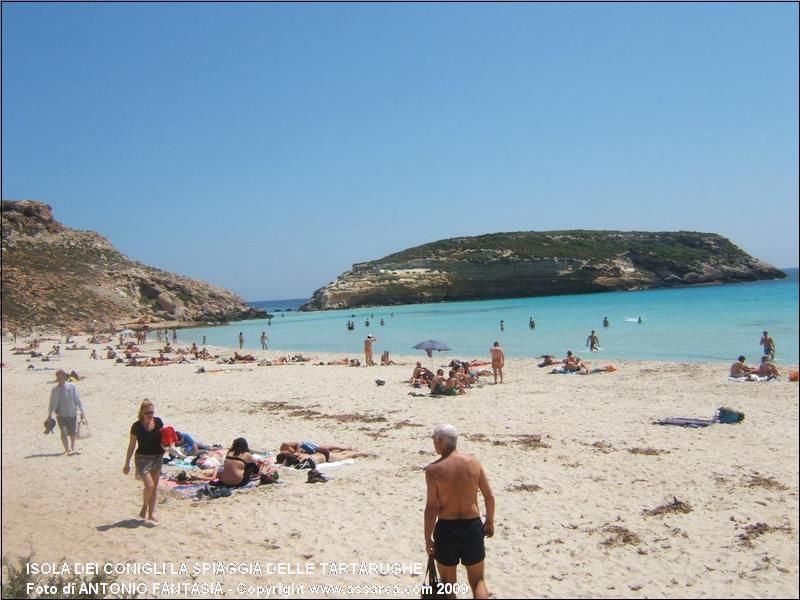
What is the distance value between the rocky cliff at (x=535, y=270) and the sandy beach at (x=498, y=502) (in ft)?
273

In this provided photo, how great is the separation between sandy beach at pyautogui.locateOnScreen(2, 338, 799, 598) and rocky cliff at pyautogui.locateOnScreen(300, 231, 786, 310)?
8324 centimetres

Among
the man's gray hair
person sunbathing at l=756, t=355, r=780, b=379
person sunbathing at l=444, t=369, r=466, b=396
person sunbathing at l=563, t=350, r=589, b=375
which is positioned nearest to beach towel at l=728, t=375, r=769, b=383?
person sunbathing at l=756, t=355, r=780, b=379

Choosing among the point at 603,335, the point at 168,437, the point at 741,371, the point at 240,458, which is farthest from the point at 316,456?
the point at 603,335

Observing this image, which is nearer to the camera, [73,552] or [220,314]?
[73,552]

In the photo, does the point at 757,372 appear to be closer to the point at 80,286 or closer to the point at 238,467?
the point at 238,467

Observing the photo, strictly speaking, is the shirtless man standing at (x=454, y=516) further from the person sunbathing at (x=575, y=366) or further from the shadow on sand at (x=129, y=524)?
the person sunbathing at (x=575, y=366)

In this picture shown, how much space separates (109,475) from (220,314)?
7027 centimetres

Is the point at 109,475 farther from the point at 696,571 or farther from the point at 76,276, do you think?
the point at 76,276

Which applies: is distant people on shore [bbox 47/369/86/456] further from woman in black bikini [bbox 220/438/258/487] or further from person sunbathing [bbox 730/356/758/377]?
person sunbathing [bbox 730/356/758/377]

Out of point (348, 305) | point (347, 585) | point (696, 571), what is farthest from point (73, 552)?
point (348, 305)

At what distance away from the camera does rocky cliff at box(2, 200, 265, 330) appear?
5528 centimetres

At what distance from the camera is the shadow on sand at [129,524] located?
21.2 feet

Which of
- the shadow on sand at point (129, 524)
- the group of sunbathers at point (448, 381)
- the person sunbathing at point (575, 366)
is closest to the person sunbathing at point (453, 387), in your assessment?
the group of sunbathers at point (448, 381)

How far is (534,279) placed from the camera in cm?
9650
